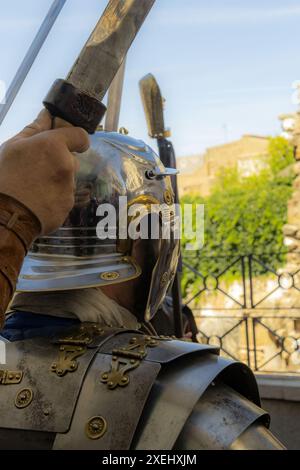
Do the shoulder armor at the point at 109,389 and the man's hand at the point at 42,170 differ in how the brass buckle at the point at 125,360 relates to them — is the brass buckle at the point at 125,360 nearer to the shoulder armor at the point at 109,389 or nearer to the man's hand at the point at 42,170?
the shoulder armor at the point at 109,389

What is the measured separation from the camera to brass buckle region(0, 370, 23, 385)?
1528 millimetres

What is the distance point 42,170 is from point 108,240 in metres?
0.74

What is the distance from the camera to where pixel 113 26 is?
4.23 feet

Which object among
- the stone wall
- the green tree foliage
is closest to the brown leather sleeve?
the green tree foliage

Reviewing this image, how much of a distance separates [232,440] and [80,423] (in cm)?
35

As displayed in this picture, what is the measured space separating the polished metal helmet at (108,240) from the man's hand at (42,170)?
0.58m

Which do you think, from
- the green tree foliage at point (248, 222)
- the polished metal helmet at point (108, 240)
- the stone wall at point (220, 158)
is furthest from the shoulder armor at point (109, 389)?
the stone wall at point (220, 158)

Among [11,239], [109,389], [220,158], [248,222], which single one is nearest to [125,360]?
[109,389]

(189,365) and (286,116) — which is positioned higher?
(286,116)

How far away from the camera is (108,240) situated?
6.25 ft

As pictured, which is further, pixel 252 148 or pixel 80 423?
pixel 252 148

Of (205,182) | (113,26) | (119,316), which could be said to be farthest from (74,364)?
(205,182)
